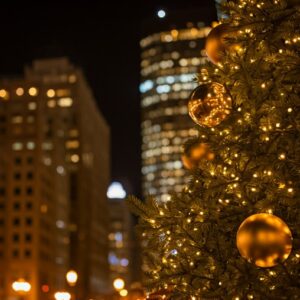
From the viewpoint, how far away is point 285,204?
22.5 ft

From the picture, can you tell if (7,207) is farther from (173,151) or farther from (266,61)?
(266,61)

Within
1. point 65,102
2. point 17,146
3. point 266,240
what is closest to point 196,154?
point 266,240

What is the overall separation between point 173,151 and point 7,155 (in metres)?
74.1

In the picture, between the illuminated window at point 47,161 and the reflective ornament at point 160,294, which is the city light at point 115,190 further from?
the reflective ornament at point 160,294

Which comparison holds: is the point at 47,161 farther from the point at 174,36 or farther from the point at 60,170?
the point at 174,36

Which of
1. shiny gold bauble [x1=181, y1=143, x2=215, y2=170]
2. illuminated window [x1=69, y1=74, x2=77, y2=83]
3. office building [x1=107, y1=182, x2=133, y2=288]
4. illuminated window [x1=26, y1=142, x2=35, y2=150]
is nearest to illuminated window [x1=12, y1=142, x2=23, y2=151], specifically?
illuminated window [x1=26, y1=142, x2=35, y2=150]

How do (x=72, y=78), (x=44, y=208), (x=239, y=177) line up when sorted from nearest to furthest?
1. (x=239, y=177)
2. (x=44, y=208)
3. (x=72, y=78)

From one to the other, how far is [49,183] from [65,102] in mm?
31941

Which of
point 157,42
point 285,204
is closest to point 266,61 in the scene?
point 285,204

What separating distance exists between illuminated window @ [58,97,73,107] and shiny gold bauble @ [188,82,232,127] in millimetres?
122024

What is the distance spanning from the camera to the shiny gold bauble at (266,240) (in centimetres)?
602

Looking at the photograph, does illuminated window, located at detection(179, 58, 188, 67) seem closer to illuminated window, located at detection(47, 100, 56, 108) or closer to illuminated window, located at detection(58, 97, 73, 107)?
illuminated window, located at detection(58, 97, 73, 107)

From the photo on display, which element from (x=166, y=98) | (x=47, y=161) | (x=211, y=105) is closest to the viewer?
(x=211, y=105)

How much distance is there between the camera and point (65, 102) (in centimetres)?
12950
